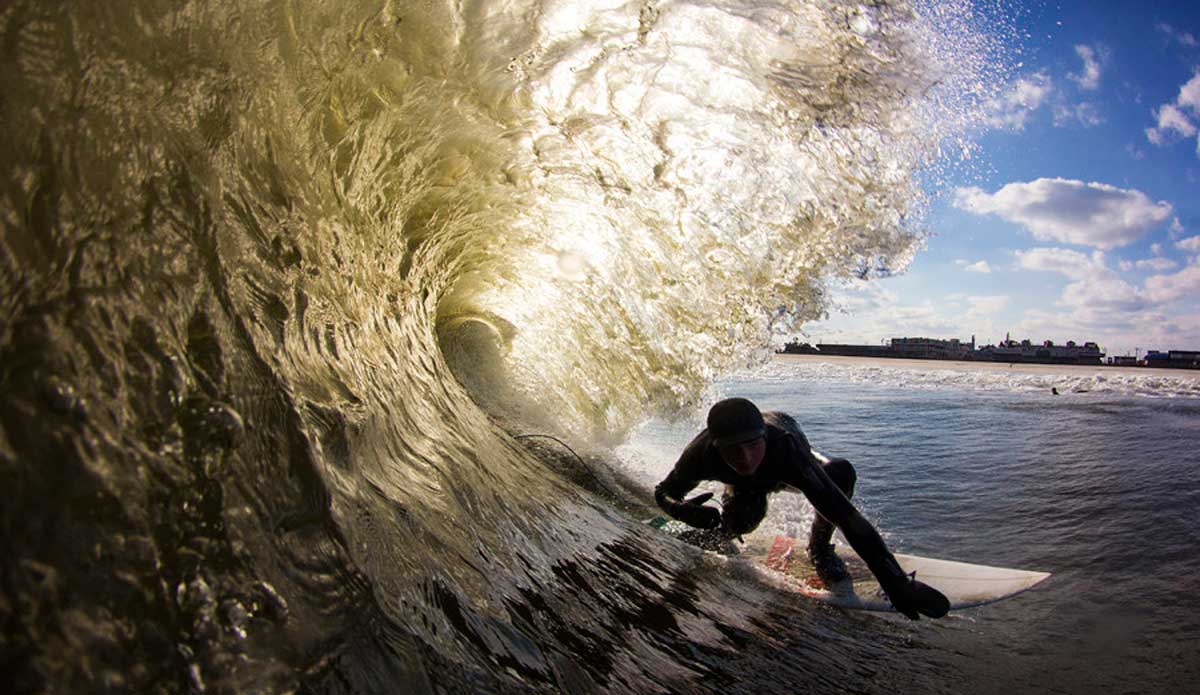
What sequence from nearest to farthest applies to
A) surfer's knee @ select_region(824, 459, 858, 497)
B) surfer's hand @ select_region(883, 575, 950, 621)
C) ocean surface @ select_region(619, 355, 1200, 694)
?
ocean surface @ select_region(619, 355, 1200, 694), surfer's hand @ select_region(883, 575, 950, 621), surfer's knee @ select_region(824, 459, 858, 497)

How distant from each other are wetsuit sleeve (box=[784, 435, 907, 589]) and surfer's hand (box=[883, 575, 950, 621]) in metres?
0.03

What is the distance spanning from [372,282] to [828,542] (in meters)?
3.54

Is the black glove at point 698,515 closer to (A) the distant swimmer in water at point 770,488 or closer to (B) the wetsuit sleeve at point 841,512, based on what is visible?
(A) the distant swimmer in water at point 770,488

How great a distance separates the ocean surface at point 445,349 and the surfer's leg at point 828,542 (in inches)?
23.3

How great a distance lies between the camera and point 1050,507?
5.80m

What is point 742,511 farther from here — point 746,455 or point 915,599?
point 915,599

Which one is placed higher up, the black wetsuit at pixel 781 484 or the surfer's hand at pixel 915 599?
the black wetsuit at pixel 781 484

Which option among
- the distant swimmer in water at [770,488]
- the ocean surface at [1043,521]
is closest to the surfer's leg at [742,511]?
the distant swimmer in water at [770,488]

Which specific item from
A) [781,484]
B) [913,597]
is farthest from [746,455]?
[913,597]

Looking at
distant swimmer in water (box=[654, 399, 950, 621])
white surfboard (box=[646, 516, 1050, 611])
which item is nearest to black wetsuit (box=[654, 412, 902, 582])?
distant swimmer in water (box=[654, 399, 950, 621])

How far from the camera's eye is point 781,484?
14.0 ft

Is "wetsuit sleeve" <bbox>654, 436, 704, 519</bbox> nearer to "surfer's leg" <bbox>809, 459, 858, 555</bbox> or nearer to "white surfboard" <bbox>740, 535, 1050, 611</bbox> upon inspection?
"white surfboard" <bbox>740, 535, 1050, 611</bbox>

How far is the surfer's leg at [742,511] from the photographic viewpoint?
4.40 metres

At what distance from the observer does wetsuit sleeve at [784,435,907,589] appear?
3422mm
